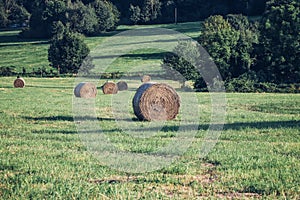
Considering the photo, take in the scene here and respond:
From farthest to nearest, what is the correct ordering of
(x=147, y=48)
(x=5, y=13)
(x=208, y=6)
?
(x=5, y=13)
(x=208, y=6)
(x=147, y=48)

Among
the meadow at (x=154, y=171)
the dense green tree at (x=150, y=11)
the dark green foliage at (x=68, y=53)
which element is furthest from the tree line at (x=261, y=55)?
the dense green tree at (x=150, y=11)

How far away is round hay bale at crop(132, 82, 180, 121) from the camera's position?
20.3m

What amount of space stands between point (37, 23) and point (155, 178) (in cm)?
10925

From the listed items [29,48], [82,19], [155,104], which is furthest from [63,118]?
[82,19]

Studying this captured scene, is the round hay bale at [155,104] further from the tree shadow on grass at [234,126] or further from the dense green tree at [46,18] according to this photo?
the dense green tree at [46,18]

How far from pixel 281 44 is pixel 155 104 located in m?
40.8

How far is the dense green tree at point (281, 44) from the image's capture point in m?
56.7

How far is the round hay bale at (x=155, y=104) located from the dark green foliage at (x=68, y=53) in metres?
65.4

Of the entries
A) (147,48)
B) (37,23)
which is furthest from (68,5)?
(147,48)

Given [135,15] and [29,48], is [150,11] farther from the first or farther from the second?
[29,48]

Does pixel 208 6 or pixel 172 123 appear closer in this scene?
pixel 172 123

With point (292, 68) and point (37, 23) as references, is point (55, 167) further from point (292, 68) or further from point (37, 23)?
point (37, 23)

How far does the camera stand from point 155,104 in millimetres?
20406

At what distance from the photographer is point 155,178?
9.30 m
